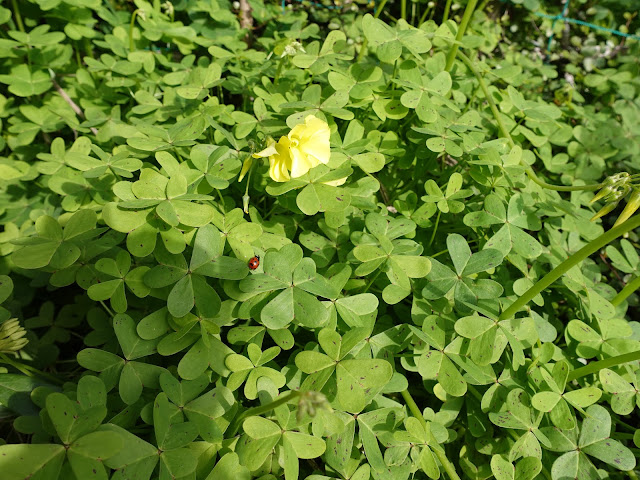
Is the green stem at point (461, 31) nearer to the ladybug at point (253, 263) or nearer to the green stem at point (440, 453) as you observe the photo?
the ladybug at point (253, 263)

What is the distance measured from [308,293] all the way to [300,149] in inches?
20.6

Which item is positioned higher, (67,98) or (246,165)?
(246,165)

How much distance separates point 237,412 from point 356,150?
3.75ft

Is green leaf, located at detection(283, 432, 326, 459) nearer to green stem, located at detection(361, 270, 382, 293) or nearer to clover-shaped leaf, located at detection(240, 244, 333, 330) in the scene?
clover-shaped leaf, located at detection(240, 244, 333, 330)

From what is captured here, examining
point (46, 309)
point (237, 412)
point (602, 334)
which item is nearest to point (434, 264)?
point (602, 334)

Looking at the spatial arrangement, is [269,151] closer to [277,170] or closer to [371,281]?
[277,170]

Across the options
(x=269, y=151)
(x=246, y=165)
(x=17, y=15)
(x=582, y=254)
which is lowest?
Result: (x=17, y=15)

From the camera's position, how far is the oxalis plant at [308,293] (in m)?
1.38

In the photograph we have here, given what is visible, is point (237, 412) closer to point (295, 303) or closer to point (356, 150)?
point (295, 303)

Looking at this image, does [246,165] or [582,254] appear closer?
[582,254]

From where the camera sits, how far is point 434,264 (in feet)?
5.52

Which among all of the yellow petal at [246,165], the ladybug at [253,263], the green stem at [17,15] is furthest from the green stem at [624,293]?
the green stem at [17,15]

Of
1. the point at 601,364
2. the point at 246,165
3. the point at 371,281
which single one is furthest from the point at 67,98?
the point at 601,364

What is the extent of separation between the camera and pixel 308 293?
5.00ft
